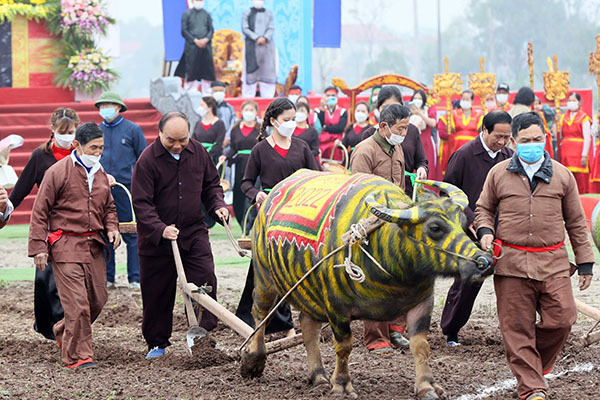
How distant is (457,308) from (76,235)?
2943mm

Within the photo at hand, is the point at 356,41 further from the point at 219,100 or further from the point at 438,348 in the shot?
the point at 438,348

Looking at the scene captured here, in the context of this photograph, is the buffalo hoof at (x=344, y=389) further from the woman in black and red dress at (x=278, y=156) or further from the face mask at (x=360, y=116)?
the face mask at (x=360, y=116)

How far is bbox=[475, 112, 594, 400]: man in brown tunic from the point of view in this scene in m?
6.36

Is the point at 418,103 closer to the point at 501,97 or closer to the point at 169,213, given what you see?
the point at 501,97

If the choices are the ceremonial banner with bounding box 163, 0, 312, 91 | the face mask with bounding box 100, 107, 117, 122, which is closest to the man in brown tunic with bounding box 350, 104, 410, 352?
the face mask with bounding box 100, 107, 117, 122

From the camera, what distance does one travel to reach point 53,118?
27.9 feet

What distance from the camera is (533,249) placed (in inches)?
251

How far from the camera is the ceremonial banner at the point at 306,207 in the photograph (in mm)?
6578

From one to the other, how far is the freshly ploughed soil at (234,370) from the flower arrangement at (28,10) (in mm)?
12240

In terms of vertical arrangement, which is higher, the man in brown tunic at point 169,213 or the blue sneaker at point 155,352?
the man in brown tunic at point 169,213

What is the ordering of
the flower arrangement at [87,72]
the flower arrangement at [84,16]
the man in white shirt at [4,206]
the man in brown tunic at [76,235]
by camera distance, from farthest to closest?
the flower arrangement at [87,72] < the flower arrangement at [84,16] < the man in brown tunic at [76,235] < the man in white shirt at [4,206]

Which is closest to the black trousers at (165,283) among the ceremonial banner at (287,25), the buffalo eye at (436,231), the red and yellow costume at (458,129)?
the buffalo eye at (436,231)

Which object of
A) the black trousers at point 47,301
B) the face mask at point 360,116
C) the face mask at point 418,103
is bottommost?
the black trousers at point 47,301

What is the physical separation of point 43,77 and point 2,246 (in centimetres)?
719
